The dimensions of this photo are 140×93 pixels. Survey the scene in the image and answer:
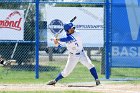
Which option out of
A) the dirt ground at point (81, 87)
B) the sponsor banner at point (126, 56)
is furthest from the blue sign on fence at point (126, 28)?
the dirt ground at point (81, 87)

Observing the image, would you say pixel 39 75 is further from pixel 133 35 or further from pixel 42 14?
pixel 133 35

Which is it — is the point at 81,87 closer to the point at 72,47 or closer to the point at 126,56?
the point at 72,47

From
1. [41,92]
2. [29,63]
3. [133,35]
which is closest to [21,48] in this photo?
[29,63]

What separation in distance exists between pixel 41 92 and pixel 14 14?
5179 mm

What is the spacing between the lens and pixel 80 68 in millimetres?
21031

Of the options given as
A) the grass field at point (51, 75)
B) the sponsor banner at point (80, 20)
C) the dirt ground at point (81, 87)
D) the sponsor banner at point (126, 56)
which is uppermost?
the sponsor banner at point (80, 20)

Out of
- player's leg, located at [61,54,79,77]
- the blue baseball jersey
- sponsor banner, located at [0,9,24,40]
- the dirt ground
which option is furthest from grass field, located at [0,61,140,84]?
the blue baseball jersey

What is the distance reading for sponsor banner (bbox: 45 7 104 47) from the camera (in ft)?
55.1

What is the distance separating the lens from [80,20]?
16844 millimetres

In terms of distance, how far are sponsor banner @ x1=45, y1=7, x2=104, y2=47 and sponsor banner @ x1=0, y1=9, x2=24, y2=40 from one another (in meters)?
0.97

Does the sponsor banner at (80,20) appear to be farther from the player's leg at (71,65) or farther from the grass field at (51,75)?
the player's leg at (71,65)

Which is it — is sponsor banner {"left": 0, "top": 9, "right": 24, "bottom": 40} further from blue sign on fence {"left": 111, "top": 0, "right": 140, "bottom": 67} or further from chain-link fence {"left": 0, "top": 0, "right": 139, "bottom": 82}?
blue sign on fence {"left": 111, "top": 0, "right": 140, "bottom": 67}

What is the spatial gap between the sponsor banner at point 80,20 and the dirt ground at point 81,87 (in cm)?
276

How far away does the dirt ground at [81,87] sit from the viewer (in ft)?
42.4
